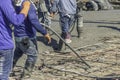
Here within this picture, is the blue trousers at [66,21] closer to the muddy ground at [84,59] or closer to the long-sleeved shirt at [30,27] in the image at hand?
the muddy ground at [84,59]

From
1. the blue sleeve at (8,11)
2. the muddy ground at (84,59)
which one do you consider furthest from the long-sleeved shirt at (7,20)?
the muddy ground at (84,59)

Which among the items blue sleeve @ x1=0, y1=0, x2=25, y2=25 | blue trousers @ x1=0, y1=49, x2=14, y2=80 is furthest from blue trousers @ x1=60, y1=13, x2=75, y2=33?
blue sleeve @ x1=0, y1=0, x2=25, y2=25

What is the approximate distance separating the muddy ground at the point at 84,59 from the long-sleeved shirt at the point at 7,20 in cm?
262

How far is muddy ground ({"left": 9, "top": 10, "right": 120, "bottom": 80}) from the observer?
8352 mm

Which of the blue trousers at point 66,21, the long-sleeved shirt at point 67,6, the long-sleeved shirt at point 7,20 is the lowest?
the blue trousers at point 66,21

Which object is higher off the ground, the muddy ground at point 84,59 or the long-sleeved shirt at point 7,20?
the long-sleeved shirt at point 7,20

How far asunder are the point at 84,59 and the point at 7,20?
4.41 meters

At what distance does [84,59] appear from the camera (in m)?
9.61

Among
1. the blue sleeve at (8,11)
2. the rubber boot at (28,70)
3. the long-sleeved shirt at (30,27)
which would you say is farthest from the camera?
the rubber boot at (28,70)

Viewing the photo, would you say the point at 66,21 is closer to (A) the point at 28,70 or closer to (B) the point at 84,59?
(B) the point at 84,59

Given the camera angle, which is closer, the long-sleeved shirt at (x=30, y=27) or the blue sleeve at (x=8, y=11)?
the blue sleeve at (x=8, y=11)

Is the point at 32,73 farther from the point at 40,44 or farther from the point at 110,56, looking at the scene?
the point at 40,44

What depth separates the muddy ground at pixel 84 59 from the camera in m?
8.35

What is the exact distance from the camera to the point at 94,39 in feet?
40.1
